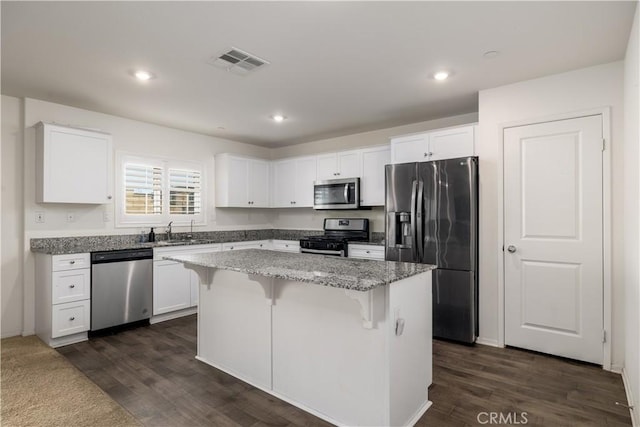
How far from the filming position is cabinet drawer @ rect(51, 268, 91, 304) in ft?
11.0

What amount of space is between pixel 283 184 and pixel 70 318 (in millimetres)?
3446

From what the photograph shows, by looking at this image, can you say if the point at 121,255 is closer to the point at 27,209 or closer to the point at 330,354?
the point at 27,209

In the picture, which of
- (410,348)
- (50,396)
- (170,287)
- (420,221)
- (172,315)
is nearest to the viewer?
(410,348)

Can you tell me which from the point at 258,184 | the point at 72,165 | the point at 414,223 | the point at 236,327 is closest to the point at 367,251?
the point at 414,223

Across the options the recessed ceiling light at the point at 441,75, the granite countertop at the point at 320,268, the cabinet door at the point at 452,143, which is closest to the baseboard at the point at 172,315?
the granite countertop at the point at 320,268

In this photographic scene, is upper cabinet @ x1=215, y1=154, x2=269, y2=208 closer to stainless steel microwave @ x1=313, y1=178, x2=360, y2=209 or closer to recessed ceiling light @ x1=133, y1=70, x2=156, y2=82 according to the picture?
stainless steel microwave @ x1=313, y1=178, x2=360, y2=209

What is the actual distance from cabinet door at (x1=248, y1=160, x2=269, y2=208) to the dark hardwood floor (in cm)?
284

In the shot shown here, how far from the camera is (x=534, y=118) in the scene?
10.2 feet

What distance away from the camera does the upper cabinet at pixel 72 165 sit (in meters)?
3.52

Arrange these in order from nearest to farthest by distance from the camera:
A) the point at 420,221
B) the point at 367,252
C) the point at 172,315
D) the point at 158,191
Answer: the point at 420,221 < the point at 172,315 < the point at 367,252 < the point at 158,191

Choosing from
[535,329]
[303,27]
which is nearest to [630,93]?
[535,329]

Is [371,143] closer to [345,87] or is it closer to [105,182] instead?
[345,87]

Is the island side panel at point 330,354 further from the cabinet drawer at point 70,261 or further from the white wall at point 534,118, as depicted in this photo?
the cabinet drawer at point 70,261

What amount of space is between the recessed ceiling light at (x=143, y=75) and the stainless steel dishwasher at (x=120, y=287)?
1.89m
